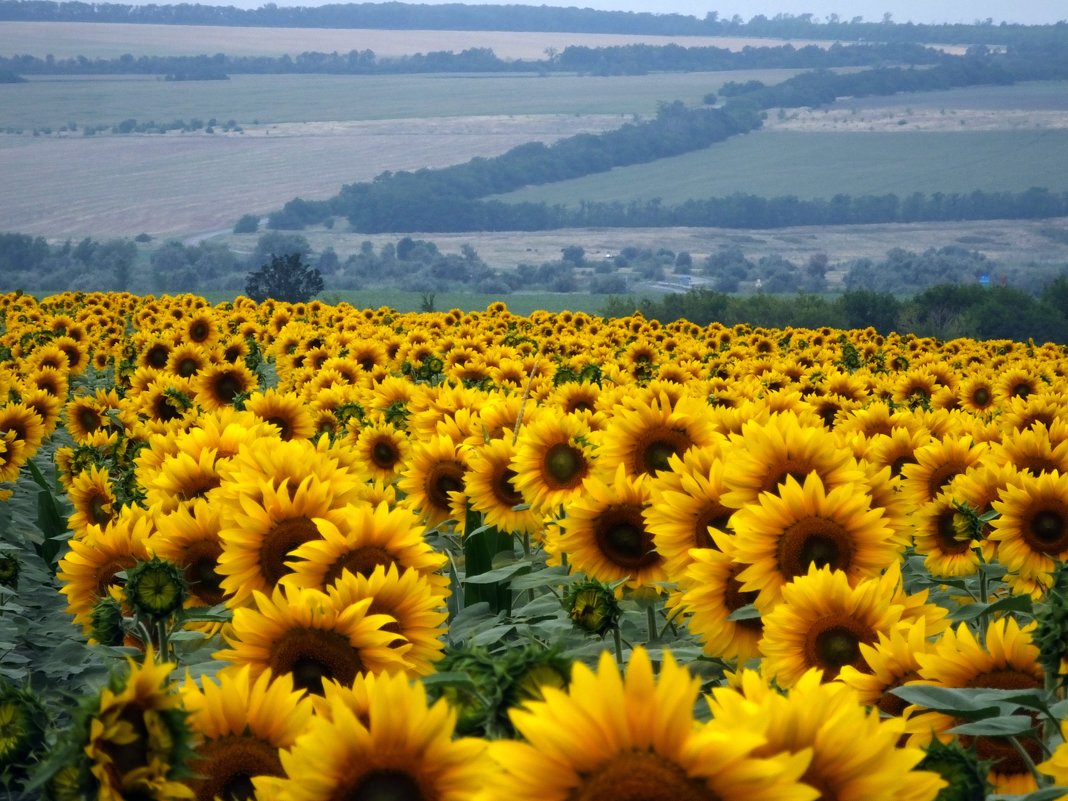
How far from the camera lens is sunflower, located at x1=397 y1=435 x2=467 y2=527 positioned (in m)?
5.65

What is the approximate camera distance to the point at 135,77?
129m

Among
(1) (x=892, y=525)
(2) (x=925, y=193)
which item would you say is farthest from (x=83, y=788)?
(2) (x=925, y=193)

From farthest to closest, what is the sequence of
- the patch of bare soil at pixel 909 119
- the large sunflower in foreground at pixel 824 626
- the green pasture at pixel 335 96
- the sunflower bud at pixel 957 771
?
the patch of bare soil at pixel 909 119 → the green pasture at pixel 335 96 → the large sunflower in foreground at pixel 824 626 → the sunflower bud at pixel 957 771

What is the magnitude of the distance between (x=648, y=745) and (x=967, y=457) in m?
4.53

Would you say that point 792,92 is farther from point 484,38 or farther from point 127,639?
point 127,639

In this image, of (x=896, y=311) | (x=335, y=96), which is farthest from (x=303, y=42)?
(x=896, y=311)

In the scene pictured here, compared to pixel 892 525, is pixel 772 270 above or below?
below

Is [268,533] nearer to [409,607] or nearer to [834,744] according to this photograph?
[409,607]

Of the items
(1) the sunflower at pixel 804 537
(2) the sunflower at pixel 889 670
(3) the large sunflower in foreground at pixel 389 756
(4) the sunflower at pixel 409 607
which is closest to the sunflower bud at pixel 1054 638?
(2) the sunflower at pixel 889 670

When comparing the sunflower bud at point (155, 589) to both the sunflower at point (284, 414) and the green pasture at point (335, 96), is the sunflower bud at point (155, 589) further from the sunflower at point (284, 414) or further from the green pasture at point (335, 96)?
the green pasture at point (335, 96)

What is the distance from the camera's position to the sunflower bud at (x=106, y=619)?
151 inches

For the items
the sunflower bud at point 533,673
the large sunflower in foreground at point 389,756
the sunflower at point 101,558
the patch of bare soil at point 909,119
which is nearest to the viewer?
the large sunflower in foreground at point 389,756

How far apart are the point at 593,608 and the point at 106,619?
1537 mm

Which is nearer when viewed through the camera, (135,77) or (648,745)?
(648,745)
